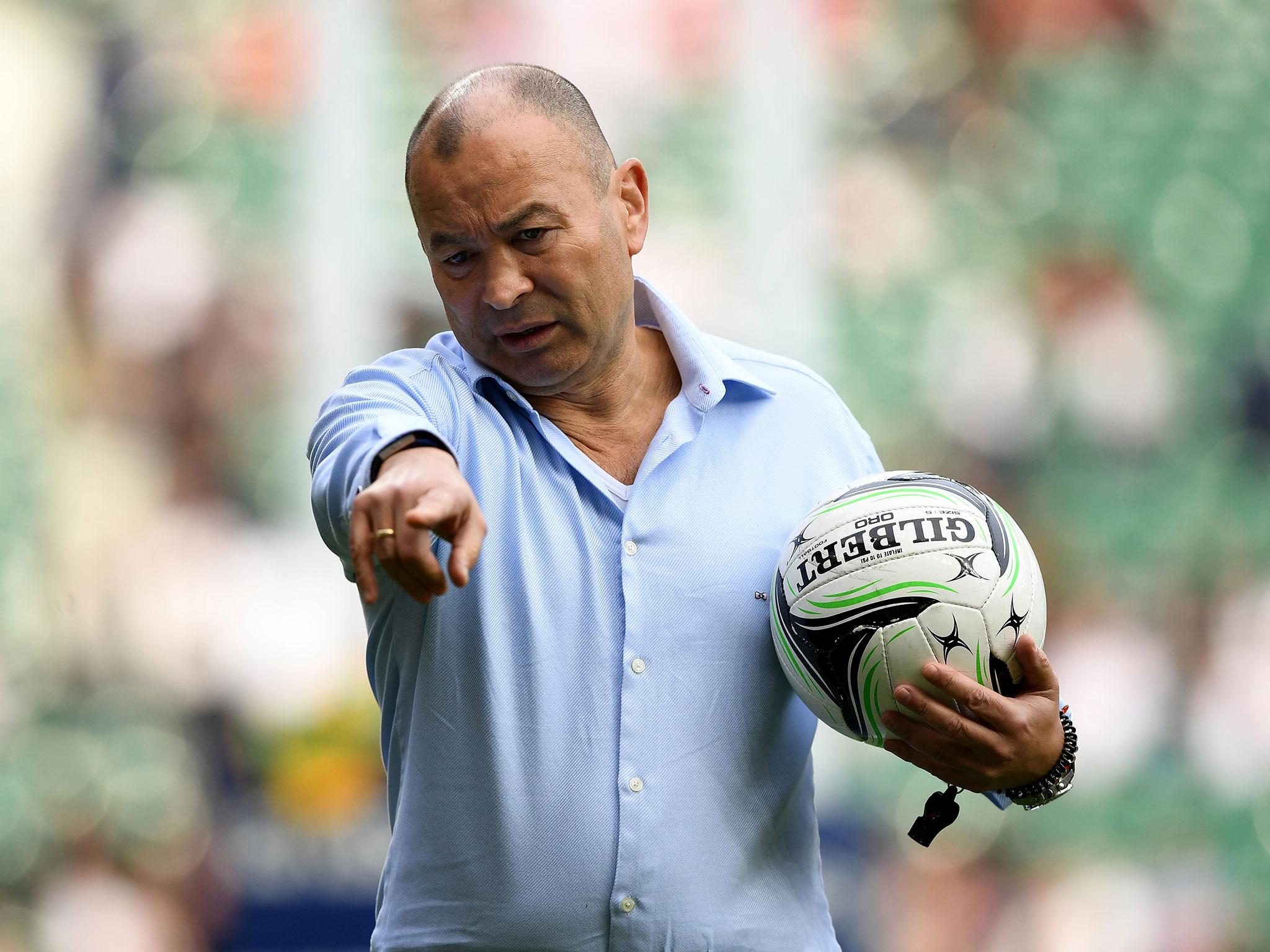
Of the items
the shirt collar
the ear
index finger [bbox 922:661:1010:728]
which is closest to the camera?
index finger [bbox 922:661:1010:728]

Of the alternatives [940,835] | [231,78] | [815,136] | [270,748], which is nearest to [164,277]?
[231,78]

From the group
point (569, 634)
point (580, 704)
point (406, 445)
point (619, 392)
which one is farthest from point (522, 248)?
point (580, 704)

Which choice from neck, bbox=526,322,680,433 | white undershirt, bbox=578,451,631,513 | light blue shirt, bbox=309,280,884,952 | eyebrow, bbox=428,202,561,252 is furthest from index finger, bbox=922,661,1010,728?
eyebrow, bbox=428,202,561,252

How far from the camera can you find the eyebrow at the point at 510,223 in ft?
7.63

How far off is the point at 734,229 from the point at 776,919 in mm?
4387

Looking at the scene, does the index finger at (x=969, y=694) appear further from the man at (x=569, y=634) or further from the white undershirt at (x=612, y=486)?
the white undershirt at (x=612, y=486)

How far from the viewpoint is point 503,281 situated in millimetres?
Result: 2320

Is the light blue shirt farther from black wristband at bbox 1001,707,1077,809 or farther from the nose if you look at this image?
black wristband at bbox 1001,707,1077,809

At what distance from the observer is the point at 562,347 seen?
7.99 ft

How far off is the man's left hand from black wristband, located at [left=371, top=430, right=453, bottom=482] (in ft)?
2.63

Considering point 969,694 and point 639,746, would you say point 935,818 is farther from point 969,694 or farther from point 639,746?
point 639,746

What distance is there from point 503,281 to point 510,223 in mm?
94

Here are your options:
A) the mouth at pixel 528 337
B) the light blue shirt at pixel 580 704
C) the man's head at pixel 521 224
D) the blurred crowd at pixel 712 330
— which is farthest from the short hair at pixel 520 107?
the blurred crowd at pixel 712 330

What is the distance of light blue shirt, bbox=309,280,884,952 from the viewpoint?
2.21 metres
